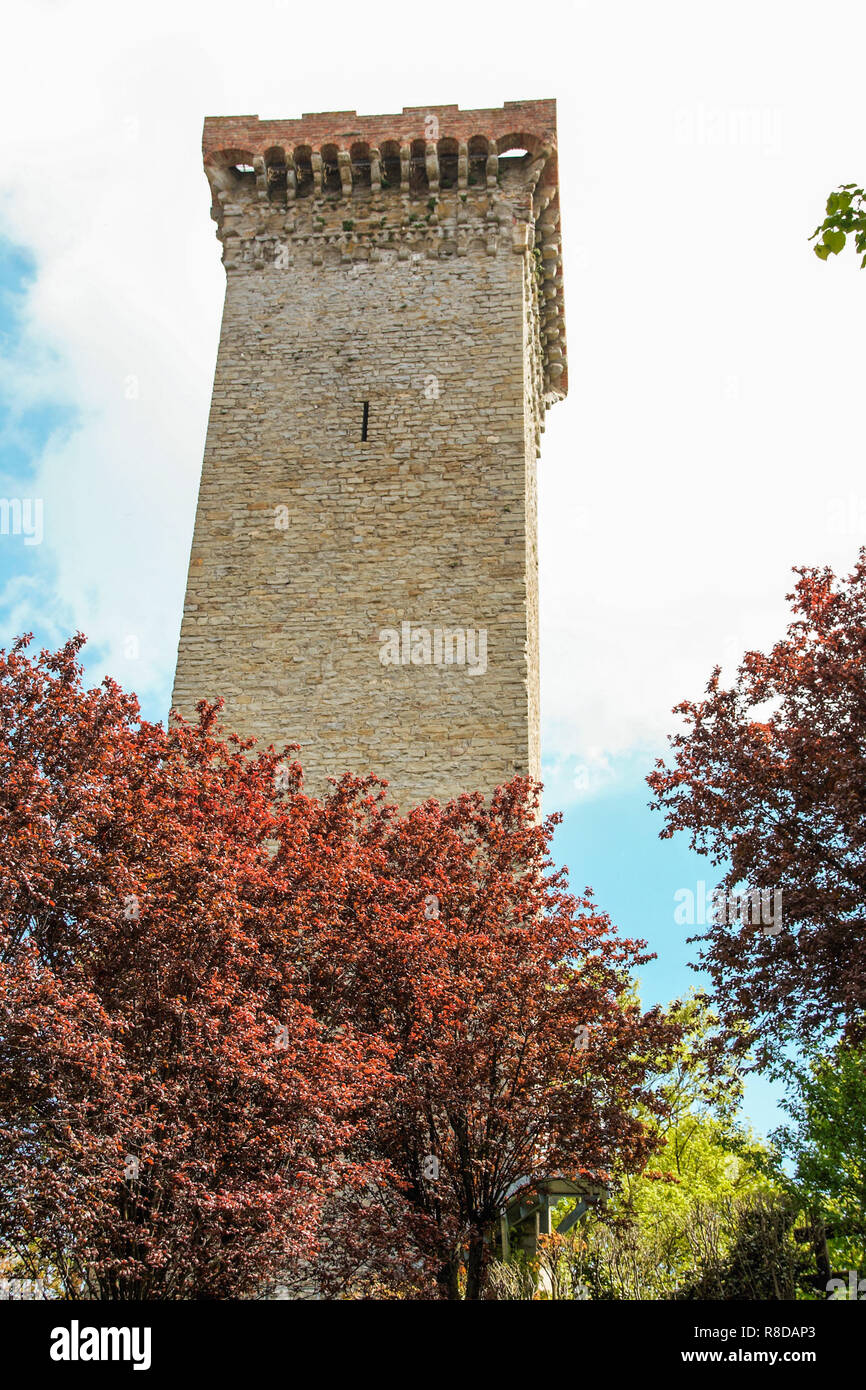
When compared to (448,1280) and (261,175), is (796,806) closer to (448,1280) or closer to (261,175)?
(448,1280)

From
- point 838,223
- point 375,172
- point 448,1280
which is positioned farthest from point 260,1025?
point 375,172

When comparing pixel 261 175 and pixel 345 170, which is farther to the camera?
pixel 261 175

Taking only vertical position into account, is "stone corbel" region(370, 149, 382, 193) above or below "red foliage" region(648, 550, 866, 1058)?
above

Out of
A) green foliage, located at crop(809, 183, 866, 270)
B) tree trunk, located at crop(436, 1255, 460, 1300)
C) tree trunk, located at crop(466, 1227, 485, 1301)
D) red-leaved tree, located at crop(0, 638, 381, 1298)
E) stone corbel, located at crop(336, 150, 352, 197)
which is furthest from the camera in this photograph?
stone corbel, located at crop(336, 150, 352, 197)

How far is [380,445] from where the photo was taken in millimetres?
21875

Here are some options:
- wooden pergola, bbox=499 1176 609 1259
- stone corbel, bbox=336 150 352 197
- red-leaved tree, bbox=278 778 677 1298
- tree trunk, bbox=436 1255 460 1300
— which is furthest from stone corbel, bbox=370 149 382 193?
tree trunk, bbox=436 1255 460 1300

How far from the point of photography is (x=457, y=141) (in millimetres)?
23516

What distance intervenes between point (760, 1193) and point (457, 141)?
64.4 feet

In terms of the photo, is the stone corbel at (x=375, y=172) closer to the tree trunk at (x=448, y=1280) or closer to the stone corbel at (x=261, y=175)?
the stone corbel at (x=261, y=175)

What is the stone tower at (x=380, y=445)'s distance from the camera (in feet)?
64.6

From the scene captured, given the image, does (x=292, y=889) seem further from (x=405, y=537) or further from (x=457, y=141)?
(x=457, y=141)

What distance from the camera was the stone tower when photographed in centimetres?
1970

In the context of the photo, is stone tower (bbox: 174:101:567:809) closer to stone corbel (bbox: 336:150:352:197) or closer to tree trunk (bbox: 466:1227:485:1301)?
stone corbel (bbox: 336:150:352:197)

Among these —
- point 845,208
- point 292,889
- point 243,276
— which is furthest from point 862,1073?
point 243,276
